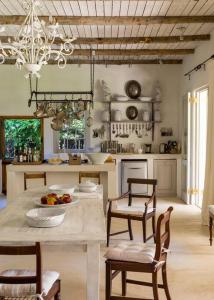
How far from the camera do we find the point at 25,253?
6.32 feet

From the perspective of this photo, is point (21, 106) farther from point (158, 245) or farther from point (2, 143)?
point (158, 245)

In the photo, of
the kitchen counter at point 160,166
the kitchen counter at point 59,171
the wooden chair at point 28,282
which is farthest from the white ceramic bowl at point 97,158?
the wooden chair at point 28,282

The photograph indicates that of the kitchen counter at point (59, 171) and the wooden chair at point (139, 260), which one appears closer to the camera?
the wooden chair at point (139, 260)

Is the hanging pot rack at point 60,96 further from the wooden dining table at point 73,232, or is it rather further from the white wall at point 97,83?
the wooden dining table at point 73,232

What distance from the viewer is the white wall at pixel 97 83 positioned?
8.25 metres

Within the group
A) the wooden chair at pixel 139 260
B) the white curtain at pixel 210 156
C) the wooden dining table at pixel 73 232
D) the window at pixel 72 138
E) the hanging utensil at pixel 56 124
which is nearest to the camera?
the wooden dining table at pixel 73 232

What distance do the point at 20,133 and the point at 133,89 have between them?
9.23 feet

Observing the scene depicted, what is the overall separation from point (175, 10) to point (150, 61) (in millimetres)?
3280

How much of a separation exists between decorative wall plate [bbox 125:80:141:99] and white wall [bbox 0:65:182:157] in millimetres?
108

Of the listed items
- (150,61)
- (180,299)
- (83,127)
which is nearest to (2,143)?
(83,127)

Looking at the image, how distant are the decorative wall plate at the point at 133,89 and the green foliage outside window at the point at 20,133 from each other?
7.14ft

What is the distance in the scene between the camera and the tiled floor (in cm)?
321

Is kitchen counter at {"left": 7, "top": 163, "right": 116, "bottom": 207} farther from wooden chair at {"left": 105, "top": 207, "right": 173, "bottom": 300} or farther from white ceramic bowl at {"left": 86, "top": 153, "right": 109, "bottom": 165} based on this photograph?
wooden chair at {"left": 105, "top": 207, "right": 173, "bottom": 300}

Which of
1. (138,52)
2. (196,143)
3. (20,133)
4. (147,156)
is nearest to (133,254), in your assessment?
(196,143)
